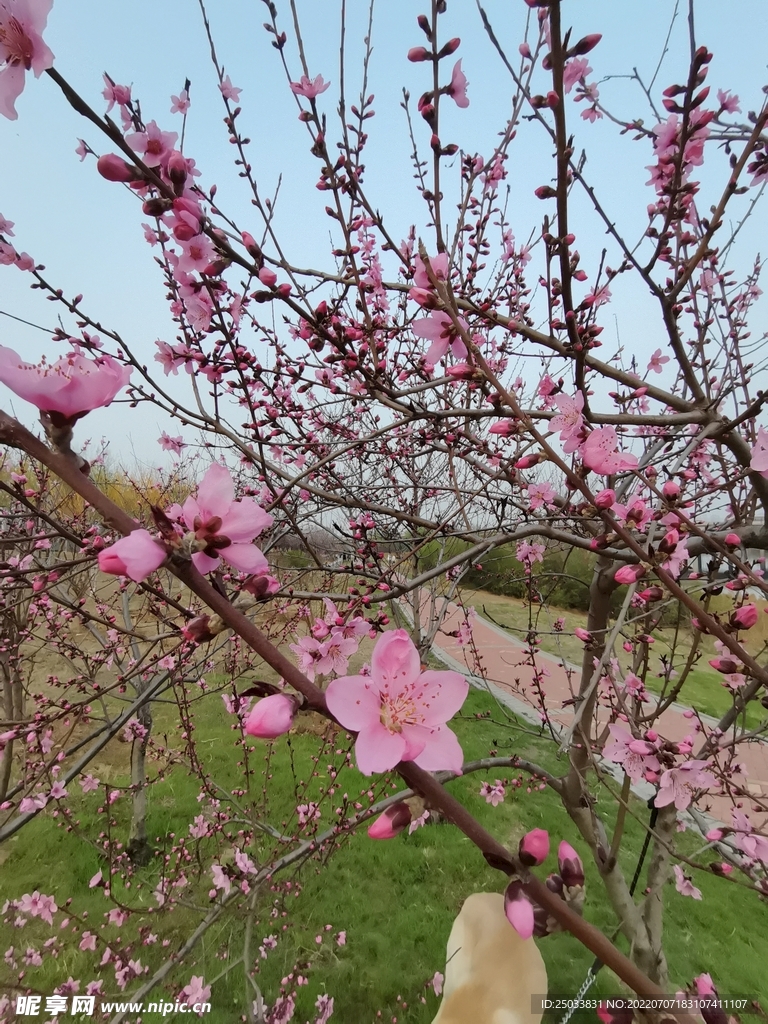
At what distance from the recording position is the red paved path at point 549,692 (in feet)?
18.4

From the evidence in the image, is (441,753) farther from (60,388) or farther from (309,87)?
(309,87)

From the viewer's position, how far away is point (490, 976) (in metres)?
0.45

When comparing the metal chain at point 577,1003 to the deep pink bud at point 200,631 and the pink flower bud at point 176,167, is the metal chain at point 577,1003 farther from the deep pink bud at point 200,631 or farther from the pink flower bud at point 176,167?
the pink flower bud at point 176,167

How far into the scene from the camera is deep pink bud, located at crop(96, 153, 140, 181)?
112cm

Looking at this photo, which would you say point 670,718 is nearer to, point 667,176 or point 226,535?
point 667,176

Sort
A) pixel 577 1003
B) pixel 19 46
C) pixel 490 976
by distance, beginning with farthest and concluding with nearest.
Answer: pixel 577 1003 → pixel 19 46 → pixel 490 976

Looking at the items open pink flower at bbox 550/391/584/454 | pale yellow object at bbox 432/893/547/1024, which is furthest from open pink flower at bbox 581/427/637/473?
pale yellow object at bbox 432/893/547/1024

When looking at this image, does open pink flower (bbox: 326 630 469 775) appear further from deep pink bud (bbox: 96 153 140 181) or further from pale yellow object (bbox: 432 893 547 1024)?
deep pink bud (bbox: 96 153 140 181)

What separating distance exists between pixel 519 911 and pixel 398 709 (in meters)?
0.31

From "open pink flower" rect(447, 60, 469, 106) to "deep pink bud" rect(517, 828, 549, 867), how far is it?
6.75 feet

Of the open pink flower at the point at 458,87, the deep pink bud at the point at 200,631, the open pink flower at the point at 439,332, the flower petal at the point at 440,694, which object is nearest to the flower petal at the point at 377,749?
the flower petal at the point at 440,694

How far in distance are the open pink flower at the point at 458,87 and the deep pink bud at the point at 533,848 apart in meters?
2.06

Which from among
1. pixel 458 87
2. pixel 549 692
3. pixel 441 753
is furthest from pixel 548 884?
pixel 549 692

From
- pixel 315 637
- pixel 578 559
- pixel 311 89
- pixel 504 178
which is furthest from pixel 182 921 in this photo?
pixel 578 559
